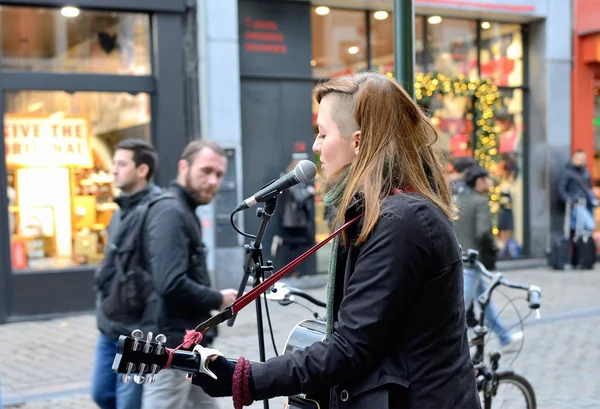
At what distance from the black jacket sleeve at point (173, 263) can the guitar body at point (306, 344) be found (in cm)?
114

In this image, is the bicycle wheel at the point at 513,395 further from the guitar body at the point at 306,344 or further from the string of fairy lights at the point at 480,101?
the string of fairy lights at the point at 480,101

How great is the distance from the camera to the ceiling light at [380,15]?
1219 centimetres

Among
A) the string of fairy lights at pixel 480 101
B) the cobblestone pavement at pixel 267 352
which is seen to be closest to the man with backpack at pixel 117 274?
the cobblestone pavement at pixel 267 352

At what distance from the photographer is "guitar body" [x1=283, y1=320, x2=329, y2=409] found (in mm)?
2041

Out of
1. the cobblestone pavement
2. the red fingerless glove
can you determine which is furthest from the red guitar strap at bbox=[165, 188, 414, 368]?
the cobblestone pavement

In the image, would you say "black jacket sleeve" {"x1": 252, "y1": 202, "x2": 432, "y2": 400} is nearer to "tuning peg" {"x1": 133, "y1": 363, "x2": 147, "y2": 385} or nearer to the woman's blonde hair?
the woman's blonde hair

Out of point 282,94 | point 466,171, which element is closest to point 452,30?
point 282,94

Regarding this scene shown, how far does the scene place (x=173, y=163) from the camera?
10125 millimetres

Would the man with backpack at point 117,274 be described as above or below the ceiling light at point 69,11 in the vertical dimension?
below

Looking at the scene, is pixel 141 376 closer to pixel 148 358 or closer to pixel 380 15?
pixel 148 358

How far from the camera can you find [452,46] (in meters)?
13.0

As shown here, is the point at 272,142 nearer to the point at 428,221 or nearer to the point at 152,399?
the point at 152,399

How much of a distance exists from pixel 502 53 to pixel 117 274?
11.2 metres

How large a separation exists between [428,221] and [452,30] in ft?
38.5
